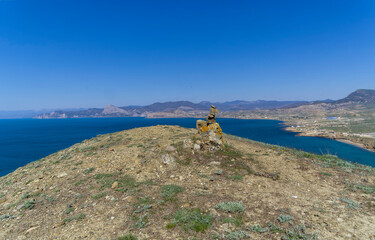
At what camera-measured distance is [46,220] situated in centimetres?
908

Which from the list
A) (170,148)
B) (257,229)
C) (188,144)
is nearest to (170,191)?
(257,229)

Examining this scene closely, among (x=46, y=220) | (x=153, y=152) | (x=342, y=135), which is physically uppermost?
(x=153, y=152)

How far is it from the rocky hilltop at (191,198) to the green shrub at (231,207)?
56 mm

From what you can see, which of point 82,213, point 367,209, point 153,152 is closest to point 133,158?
point 153,152

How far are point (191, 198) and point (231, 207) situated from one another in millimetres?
2479

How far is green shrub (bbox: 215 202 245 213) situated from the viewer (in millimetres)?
8734

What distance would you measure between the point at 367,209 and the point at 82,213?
15212 mm

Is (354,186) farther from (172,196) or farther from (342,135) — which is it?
(342,135)

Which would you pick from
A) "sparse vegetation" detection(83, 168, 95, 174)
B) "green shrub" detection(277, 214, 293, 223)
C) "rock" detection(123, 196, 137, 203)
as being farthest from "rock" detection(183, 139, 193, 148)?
"green shrub" detection(277, 214, 293, 223)

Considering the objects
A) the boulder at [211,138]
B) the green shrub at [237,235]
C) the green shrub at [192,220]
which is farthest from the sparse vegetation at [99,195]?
the boulder at [211,138]

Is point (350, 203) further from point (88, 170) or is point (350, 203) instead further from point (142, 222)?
point (88, 170)

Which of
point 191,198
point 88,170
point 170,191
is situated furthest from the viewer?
point 88,170

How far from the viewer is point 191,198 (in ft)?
33.2

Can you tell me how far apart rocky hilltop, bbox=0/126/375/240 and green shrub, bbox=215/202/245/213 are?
0.18 feet
